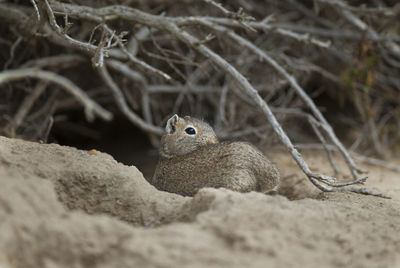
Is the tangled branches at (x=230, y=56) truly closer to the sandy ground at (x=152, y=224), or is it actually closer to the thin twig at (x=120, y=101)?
the thin twig at (x=120, y=101)

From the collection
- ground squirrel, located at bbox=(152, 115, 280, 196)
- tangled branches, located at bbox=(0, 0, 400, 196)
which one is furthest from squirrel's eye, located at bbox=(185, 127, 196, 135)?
tangled branches, located at bbox=(0, 0, 400, 196)

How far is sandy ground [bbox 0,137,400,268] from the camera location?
203 centimetres

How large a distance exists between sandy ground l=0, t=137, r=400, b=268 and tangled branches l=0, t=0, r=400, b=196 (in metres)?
1.36

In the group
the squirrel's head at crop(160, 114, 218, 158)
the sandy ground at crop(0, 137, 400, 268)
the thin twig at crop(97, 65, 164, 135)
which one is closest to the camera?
the sandy ground at crop(0, 137, 400, 268)

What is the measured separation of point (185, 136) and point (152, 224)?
1762mm

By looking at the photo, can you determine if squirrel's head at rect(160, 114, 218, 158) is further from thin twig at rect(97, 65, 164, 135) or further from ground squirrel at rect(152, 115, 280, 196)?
thin twig at rect(97, 65, 164, 135)

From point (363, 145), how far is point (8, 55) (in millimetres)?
5256

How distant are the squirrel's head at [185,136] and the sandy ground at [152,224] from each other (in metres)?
1.15

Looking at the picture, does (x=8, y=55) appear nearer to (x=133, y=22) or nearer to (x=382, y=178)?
(x=133, y=22)

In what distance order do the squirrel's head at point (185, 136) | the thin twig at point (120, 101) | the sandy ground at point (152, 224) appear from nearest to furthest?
1. the sandy ground at point (152, 224)
2. the squirrel's head at point (185, 136)
3. the thin twig at point (120, 101)

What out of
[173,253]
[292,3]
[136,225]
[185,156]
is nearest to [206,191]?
[136,225]

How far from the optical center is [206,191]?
2.80m

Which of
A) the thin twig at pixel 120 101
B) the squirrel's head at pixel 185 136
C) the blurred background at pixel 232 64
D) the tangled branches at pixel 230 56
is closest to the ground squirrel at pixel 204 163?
the squirrel's head at pixel 185 136

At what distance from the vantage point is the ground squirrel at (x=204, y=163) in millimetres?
3740
